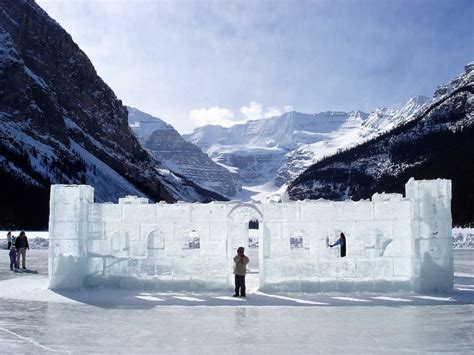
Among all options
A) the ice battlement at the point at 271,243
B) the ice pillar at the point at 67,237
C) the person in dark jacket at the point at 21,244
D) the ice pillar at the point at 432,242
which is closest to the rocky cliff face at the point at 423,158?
the ice pillar at the point at 432,242

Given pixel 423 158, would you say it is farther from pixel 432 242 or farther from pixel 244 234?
pixel 432 242

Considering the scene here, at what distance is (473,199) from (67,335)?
10292 centimetres

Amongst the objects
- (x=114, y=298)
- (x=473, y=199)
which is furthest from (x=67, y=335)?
(x=473, y=199)

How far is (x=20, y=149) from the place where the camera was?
11588cm

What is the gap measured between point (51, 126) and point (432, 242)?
13453 cm

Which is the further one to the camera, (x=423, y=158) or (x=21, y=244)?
(x=423, y=158)

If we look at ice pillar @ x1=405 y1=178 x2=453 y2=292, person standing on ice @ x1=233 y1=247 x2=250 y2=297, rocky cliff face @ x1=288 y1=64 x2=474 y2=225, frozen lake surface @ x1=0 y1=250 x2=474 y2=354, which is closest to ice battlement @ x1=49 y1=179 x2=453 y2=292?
ice pillar @ x1=405 y1=178 x2=453 y2=292

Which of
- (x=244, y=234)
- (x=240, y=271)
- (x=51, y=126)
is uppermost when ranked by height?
(x=51, y=126)

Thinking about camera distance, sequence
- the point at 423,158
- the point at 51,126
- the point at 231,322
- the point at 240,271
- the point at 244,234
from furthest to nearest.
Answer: the point at 423,158 → the point at 51,126 → the point at 244,234 → the point at 240,271 → the point at 231,322

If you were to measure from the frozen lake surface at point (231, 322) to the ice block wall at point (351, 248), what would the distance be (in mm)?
716

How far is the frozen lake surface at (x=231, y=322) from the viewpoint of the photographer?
1068 cm

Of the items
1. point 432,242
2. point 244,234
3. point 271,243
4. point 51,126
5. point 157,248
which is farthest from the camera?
point 51,126

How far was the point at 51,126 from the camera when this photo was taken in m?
140

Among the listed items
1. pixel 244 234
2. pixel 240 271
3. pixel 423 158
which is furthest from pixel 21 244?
pixel 423 158
